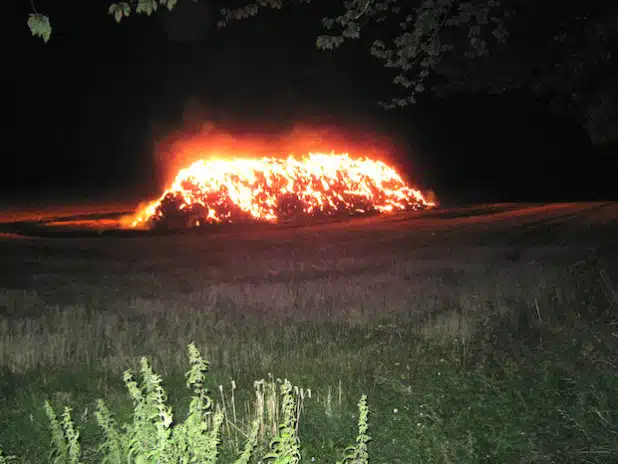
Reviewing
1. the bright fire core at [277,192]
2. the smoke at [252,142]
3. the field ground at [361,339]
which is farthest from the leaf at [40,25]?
the smoke at [252,142]

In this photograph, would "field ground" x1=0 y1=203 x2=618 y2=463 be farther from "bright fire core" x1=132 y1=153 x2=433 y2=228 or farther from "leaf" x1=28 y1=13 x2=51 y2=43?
"bright fire core" x1=132 y1=153 x2=433 y2=228

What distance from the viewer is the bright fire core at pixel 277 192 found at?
1194 inches

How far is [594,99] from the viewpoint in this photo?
10.1m

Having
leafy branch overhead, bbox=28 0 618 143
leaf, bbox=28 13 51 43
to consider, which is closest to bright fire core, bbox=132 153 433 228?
leafy branch overhead, bbox=28 0 618 143

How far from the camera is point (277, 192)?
112ft

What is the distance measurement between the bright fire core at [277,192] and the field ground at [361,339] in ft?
36.7

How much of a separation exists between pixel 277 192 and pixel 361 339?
25.5 meters

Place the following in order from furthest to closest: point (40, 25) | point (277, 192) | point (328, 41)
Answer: point (277, 192)
point (328, 41)
point (40, 25)

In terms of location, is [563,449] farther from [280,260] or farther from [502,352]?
[280,260]

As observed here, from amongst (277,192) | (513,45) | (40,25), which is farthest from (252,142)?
(40,25)

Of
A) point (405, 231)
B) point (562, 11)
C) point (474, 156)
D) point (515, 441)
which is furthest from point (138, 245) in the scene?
point (474, 156)

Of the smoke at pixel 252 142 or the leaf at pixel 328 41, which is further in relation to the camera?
the smoke at pixel 252 142

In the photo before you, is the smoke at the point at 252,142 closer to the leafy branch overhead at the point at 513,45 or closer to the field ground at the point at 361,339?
the field ground at the point at 361,339

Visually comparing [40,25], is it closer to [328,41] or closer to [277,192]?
[328,41]
